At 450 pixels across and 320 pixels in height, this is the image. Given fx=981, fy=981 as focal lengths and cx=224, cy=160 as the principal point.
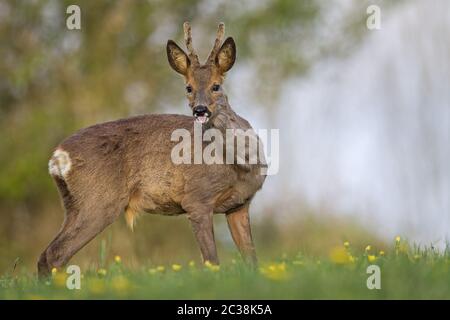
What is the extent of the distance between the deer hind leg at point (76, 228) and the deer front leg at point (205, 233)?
Answer: 78cm

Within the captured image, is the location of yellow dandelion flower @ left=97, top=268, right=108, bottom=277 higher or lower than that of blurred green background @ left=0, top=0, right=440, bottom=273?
lower

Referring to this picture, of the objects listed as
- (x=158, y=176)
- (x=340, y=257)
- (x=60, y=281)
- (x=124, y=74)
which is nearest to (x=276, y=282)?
(x=340, y=257)

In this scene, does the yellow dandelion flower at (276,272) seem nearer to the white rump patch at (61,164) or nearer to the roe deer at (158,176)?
the roe deer at (158,176)

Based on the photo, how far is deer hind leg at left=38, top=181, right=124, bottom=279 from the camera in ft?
29.3

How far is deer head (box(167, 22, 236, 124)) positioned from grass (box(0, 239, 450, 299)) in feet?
5.55

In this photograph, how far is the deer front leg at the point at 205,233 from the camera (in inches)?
353

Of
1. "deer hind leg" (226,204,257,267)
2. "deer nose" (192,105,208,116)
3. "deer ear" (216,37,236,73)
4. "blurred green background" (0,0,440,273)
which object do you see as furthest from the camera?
"blurred green background" (0,0,440,273)

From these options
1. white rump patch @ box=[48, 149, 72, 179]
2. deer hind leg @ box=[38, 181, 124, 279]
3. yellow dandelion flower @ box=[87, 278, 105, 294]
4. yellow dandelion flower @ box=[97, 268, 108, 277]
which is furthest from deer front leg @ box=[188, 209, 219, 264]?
yellow dandelion flower @ box=[87, 278, 105, 294]

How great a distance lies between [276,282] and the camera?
21.7ft

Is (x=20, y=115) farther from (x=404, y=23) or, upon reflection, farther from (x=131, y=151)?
(x=131, y=151)

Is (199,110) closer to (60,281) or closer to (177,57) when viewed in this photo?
(177,57)

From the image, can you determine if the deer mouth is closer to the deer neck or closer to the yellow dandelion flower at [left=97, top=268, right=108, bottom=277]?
the deer neck

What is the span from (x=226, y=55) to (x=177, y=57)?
498mm
